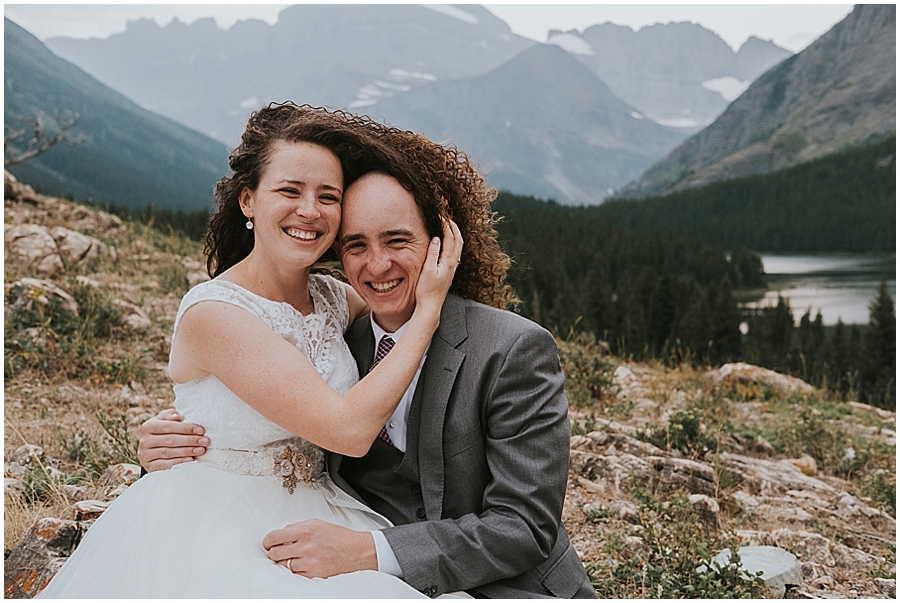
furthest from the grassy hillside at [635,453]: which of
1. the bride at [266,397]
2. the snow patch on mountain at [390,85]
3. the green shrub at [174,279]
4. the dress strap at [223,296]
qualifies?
the snow patch on mountain at [390,85]

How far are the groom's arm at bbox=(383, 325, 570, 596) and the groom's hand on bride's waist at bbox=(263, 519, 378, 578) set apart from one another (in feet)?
0.34

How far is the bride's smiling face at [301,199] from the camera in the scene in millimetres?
2508

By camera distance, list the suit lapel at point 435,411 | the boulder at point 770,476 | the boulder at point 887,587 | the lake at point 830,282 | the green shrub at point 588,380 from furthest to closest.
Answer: the lake at point 830,282 < the green shrub at point 588,380 < the boulder at point 770,476 < the boulder at point 887,587 < the suit lapel at point 435,411

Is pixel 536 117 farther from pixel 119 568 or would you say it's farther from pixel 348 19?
pixel 119 568

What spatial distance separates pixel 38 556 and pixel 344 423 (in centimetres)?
193

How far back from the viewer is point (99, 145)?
96375mm

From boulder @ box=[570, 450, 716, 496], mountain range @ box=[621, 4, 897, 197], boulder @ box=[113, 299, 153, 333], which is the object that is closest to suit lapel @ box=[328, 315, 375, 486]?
boulder @ box=[570, 450, 716, 496]

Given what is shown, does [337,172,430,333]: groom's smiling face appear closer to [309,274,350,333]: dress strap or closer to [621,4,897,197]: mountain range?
[309,274,350,333]: dress strap

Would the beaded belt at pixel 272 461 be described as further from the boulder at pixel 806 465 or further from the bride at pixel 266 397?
the boulder at pixel 806 465

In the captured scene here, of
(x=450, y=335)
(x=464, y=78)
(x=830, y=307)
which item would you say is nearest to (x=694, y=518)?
(x=450, y=335)

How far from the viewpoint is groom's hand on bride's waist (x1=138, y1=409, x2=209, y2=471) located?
2555mm

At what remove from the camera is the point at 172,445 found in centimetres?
256

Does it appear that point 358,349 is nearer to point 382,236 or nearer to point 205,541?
point 382,236

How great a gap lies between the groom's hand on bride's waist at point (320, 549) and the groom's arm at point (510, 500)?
102mm
